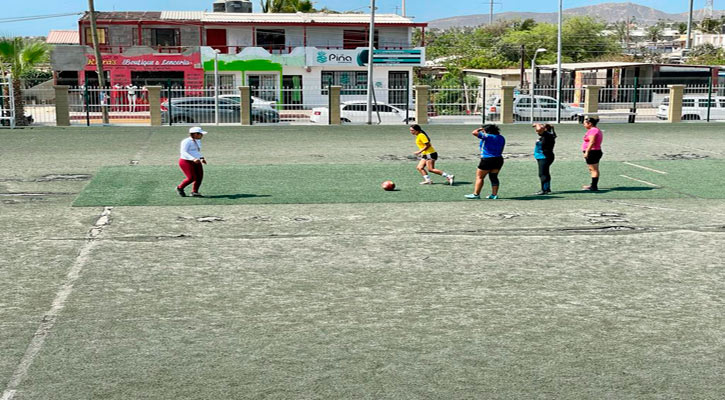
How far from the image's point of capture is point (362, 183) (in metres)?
18.7

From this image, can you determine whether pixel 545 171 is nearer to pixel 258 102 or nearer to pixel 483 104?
pixel 483 104

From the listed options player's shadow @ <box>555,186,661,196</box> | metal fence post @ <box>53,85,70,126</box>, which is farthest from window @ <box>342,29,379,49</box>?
player's shadow @ <box>555,186,661,196</box>

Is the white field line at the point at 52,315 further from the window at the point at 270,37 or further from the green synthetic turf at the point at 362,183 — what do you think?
the window at the point at 270,37

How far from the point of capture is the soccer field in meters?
7.10

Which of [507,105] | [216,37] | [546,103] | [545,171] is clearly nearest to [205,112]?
[507,105]

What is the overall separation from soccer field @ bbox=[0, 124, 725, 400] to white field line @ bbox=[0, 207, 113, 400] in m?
0.03

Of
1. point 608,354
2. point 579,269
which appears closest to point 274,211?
point 579,269

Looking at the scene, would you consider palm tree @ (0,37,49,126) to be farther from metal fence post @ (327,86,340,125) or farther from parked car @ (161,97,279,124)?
metal fence post @ (327,86,340,125)

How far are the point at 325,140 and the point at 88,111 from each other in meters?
11.9

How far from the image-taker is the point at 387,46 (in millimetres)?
57219

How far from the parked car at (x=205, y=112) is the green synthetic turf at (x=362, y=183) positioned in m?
15.5

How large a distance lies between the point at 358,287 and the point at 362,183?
8.78 meters

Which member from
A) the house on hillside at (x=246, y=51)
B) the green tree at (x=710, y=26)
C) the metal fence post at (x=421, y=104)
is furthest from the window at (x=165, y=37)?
the green tree at (x=710, y=26)

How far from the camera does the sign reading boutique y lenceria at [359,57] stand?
179 feet
